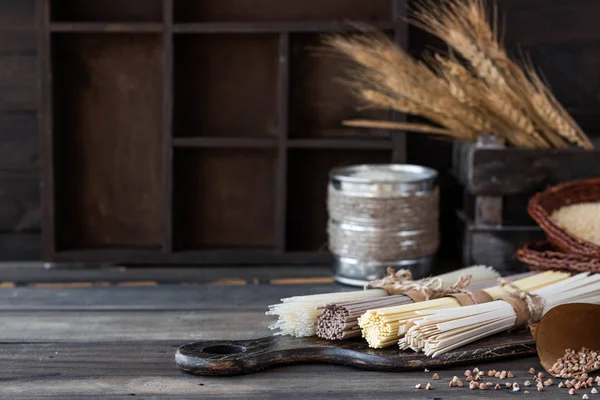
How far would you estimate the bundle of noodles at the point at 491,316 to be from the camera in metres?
1.45

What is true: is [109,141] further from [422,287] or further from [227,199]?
[422,287]

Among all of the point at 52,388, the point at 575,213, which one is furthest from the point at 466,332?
the point at 52,388

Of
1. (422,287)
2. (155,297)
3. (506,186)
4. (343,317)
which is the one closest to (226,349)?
(343,317)

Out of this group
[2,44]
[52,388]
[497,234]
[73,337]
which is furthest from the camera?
[2,44]

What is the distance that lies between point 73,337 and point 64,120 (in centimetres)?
78

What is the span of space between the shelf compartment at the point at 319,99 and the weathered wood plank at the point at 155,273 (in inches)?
13.9

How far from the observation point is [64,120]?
222cm

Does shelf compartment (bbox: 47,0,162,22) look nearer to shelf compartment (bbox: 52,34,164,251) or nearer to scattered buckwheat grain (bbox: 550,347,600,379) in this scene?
shelf compartment (bbox: 52,34,164,251)

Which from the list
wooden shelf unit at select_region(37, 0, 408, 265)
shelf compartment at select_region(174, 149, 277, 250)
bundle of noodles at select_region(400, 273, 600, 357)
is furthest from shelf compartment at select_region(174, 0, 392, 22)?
bundle of noodles at select_region(400, 273, 600, 357)

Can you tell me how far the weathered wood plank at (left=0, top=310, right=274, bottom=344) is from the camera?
1616mm

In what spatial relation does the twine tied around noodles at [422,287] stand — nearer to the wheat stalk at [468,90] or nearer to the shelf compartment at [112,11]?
the wheat stalk at [468,90]

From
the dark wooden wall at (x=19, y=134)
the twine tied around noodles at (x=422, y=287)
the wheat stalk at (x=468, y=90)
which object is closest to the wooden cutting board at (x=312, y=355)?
the twine tied around noodles at (x=422, y=287)

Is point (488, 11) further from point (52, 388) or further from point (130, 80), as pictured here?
point (52, 388)

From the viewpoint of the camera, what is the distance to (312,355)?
1471mm
